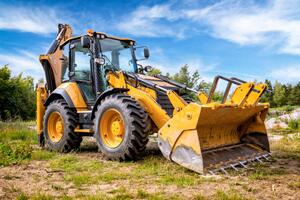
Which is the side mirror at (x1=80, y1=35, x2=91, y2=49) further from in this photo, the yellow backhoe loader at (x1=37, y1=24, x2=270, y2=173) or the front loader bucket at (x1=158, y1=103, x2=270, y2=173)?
the front loader bucket at (x1=158, y1=103, x2=270, y2=173)

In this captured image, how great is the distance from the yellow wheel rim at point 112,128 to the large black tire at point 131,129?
18cm

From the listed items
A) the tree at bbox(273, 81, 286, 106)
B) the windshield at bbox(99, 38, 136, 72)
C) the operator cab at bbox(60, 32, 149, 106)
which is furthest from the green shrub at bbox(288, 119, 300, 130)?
the tree at bbox(273, 81, 286, 106)

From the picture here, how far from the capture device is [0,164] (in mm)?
6312

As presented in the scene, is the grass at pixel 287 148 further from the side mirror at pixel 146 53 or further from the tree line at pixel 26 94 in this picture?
the tree line at pixel 26 94

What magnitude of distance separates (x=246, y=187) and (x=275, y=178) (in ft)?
2.60

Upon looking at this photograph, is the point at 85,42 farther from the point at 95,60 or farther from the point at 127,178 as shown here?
the point at 127,178

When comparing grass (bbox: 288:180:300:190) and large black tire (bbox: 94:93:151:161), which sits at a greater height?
large black tire (bbox: 94:93:151:161)

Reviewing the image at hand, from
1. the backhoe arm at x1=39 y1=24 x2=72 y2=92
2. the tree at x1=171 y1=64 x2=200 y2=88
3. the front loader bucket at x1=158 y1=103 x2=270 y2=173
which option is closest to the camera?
the front loader bucket at x1=158 y1=103 x2=270 y2=173

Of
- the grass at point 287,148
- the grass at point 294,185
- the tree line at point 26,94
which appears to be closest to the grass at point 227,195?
the grass at point 294,185

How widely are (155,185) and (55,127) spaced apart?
16.4 ft

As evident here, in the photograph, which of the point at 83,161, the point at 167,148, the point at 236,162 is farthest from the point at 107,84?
the point at 236,162

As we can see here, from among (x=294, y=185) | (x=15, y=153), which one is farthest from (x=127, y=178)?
(x=15, y=153)

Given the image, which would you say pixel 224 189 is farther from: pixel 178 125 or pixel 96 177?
pixel 96 177

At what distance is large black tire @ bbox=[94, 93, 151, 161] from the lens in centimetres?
618
